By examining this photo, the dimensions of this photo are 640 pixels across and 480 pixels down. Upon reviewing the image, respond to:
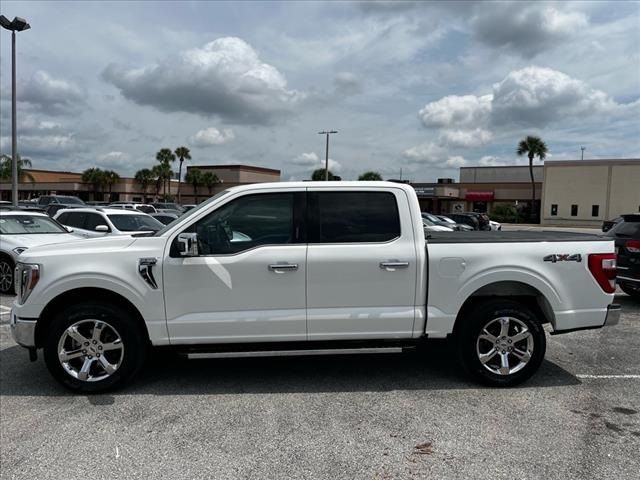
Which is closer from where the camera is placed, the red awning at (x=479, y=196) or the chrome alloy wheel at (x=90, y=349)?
the chrome alloy wheel at (x=90, y=349)

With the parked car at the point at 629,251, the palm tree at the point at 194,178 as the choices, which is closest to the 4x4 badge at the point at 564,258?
the parked car at the point at 629,251

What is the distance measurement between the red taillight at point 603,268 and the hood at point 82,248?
13.8 ft

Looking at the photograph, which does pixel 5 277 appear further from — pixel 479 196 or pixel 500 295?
pixel 479 196

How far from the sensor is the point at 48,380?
5008mm

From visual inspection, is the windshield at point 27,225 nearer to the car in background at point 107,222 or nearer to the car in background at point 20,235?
the car in background at point 20,235

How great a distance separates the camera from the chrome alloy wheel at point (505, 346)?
15.5ft

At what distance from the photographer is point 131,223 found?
12.2 meters

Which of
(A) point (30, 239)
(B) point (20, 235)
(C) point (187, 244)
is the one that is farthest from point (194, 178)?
(C) point (187, 244)

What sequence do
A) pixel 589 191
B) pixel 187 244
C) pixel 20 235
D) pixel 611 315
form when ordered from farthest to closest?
1. pixel 589 191
2. pixel 20 235
3. pixel 611 315
4. pixel 187 244

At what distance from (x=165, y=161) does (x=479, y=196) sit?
147 ft

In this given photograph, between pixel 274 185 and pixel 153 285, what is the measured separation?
138cm

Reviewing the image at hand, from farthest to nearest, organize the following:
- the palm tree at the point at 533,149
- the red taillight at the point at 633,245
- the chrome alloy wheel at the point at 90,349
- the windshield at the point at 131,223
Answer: the palm tree at the point at 533,149, the windshield at the point at 131,223, the red taillight at the point at 633,245, the chrome alloy wheel at the point at 90,349

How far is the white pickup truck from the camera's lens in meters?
4.49

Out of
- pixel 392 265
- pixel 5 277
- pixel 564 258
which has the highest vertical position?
pixel 564 258
